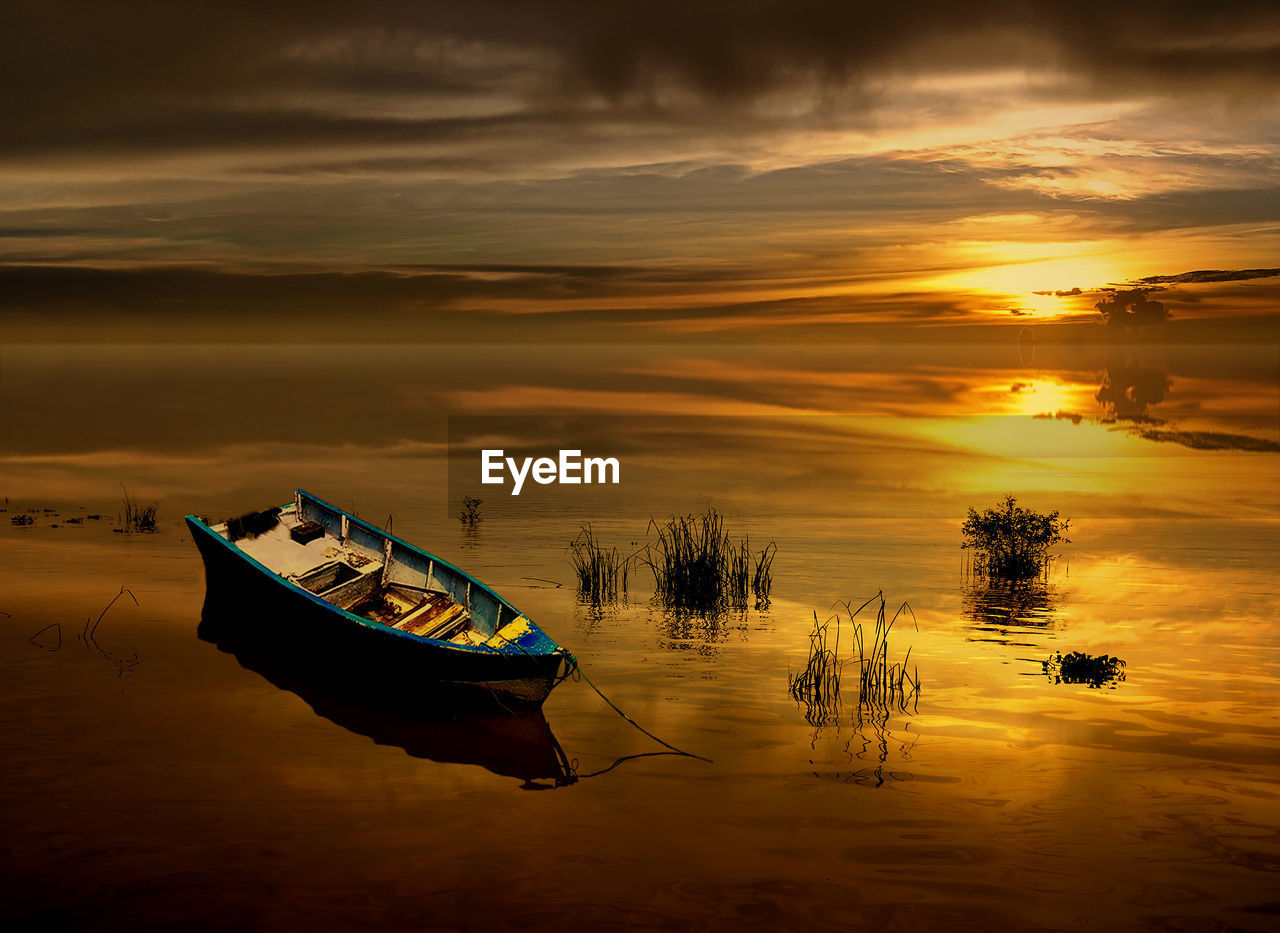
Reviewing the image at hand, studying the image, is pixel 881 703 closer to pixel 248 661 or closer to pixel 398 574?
pixel 398 574

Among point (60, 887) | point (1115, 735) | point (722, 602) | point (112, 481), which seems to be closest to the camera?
point (60, 887)

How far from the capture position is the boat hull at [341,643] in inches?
550

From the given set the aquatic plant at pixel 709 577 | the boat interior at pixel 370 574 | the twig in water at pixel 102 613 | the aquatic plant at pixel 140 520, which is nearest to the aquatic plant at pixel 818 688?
the boat interior at pixel 370 574

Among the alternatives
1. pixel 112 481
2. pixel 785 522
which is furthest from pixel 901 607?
pixel 112 481

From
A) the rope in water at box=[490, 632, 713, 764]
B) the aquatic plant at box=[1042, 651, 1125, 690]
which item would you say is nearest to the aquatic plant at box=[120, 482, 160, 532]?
the rope in water at box=[490, 632, 713, 764]

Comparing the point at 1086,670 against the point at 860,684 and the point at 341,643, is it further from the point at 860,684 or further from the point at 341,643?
the point at 341,643

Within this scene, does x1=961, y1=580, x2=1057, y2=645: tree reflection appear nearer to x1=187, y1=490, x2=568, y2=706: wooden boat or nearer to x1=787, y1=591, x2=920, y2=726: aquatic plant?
x1=787, y1=591, x2=920, y2=726: aquatic plant

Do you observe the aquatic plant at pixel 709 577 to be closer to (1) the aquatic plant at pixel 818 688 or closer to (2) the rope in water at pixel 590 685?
(1) the aquatic plant at pixel 818 688

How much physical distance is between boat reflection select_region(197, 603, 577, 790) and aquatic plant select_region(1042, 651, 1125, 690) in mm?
7287

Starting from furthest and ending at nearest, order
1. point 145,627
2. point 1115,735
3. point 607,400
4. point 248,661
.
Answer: point 607,400
point 145,627
point 248,661
point 1115,735

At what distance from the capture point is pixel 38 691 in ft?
49.9

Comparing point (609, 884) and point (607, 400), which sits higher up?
point (607, 400)

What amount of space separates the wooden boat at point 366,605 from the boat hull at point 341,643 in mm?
18

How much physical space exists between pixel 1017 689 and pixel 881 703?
1969 millimetres
